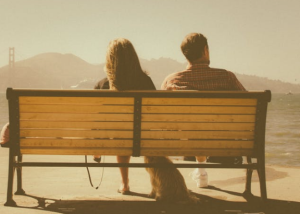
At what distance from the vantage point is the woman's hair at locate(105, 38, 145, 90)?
3.96m

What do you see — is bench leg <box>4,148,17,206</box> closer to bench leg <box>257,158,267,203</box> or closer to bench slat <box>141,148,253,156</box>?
bench slat <box>141,148,253,156</box>

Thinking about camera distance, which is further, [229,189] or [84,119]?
[229,189]

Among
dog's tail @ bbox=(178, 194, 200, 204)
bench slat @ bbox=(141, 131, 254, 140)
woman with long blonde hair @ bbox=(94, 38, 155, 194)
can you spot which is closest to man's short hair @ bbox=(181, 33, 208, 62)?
woman with long blonde hair @ bbox=(94, 38, 155, 194)

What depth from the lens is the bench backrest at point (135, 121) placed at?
12.0 ft

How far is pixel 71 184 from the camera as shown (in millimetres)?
4840

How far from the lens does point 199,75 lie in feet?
13.9

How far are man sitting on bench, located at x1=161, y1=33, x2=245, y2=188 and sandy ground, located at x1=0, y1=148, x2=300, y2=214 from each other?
1025 mm

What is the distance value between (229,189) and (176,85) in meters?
1.23

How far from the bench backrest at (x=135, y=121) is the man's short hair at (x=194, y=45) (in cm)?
72

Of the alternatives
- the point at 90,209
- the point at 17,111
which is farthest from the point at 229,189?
the point at 17,111

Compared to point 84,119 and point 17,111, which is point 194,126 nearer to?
point 84,119

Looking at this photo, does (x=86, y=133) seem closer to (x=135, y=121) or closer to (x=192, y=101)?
(x=135, y=121)

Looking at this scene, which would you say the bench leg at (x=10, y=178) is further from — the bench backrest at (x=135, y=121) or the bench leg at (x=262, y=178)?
the bench leg at (x=262, y=178)

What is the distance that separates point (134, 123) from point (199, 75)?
0.88m
